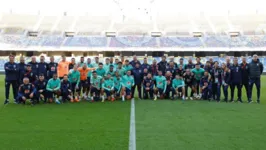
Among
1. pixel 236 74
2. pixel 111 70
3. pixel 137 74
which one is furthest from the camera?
pixel 137 74

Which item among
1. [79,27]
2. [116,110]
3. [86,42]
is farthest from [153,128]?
[79,27]

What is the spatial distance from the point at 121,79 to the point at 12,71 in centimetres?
389

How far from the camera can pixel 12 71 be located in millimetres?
11016

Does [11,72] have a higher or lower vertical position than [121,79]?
higher

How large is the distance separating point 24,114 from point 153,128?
391 centimetres

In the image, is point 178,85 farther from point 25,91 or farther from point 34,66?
point 25,91

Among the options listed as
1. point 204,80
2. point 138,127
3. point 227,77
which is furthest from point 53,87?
point 227,77

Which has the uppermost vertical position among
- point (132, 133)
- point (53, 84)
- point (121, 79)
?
point (121, 79)

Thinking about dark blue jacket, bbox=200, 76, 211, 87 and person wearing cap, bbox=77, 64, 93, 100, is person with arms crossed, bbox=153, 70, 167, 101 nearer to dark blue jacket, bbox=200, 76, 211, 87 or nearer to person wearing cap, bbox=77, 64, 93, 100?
dark blue jacket, bbox=200, 76, 211, 87

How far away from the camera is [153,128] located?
6930mm

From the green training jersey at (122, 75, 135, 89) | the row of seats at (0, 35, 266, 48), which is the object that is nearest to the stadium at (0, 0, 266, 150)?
the green training jersey at (122, 75, 135, 89)

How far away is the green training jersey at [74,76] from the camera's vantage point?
11859 millimetres

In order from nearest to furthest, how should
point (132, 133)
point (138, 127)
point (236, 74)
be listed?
point (132, 133) → point (138, 127) → point (236, 74)

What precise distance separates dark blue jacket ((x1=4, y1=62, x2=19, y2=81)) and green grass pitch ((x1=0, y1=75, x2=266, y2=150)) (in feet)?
3.81
